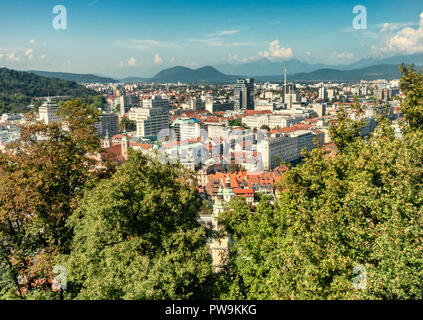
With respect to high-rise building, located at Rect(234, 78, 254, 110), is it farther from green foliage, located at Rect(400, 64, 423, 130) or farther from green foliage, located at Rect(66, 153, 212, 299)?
green foliage, located at Rect(66, 153, 212, 299)

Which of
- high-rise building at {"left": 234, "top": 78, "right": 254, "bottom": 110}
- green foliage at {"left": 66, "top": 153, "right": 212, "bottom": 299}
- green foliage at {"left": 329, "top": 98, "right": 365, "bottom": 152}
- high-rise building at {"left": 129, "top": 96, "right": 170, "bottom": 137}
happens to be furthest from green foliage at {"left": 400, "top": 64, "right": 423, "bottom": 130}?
high-rise building at {"left": 234, "top": 78, "right": 254, "bottom": 110}

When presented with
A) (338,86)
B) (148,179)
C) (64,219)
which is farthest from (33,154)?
(338,86)

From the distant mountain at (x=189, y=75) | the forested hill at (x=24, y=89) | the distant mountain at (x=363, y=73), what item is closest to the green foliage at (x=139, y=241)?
the distant mountain at (x=363, y=73)

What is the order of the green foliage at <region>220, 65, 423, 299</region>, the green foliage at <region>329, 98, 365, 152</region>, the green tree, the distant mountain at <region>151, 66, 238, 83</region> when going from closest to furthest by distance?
the green foliage at <region>220, 65, 423, 299</region>
the green tree
the green foliage at <region>329, 98, 365, 152</region>
the distant mountain at <region>151, 66, 238, 83</region>

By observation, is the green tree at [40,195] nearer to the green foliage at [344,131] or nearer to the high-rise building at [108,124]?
the green foliage at [344,131]
